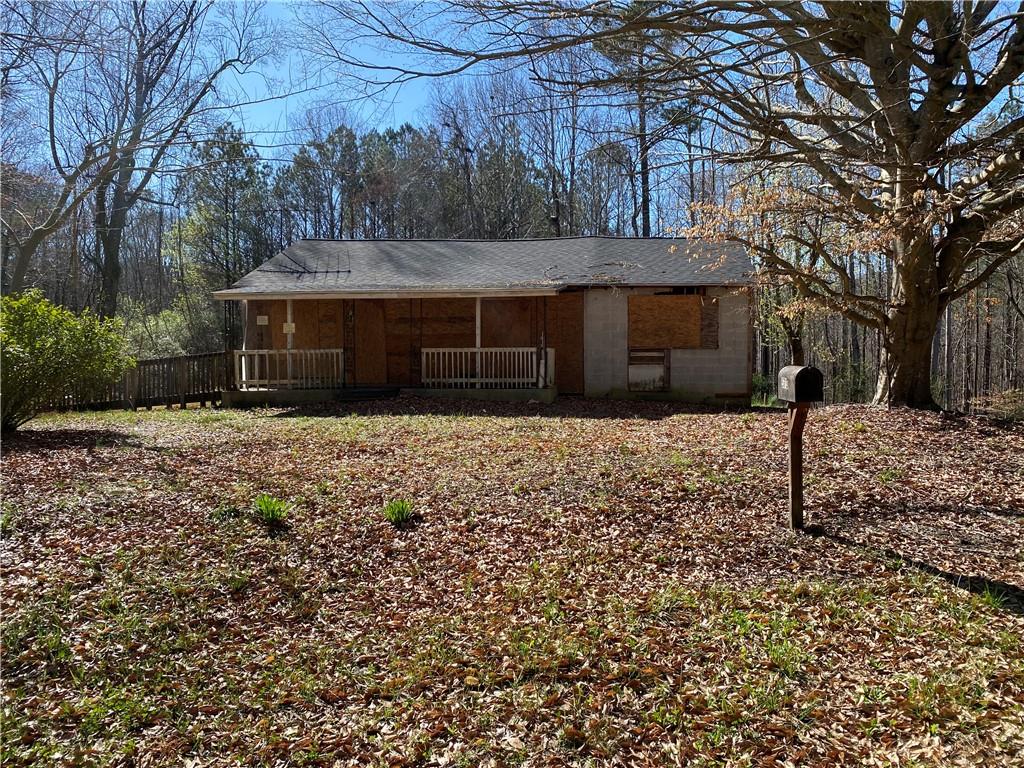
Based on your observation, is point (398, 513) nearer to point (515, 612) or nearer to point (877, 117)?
point (515, 612)

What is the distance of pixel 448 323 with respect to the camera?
17.3m

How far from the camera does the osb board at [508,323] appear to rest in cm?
1720

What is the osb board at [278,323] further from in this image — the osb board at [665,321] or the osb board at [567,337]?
the osb board at [665,321]

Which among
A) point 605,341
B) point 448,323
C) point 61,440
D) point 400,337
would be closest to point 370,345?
point 400,337

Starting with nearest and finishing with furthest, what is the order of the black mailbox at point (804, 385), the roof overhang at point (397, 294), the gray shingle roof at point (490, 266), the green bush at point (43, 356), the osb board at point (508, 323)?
1. the black mailbox at point (804, 385)
2. the green bush at point (43, 356)
3. the roof overhang at point (397, 294)
4. the gray shingle roof at point (490, 266)
5. the osb board at point (508, 323)

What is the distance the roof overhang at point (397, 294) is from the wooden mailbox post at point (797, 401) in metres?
9.98

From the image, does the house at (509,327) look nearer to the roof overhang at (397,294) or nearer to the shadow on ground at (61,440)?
the roof overhang at (397,294)

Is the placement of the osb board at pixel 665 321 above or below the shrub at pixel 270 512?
above

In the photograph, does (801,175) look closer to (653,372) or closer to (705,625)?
(653,372)

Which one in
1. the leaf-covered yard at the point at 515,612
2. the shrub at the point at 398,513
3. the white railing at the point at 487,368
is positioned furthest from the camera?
the white railing at the point at 487,368

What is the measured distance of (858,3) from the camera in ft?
23.8

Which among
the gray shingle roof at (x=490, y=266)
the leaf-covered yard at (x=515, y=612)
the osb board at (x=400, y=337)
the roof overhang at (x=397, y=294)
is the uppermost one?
the gray shingle roof at (x=490, y=266)

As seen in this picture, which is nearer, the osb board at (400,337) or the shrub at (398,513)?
the shrub at (398,513)

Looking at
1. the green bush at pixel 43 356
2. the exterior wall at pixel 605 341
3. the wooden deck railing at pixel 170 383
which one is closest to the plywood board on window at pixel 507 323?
the exterior wall at pixel 605 341
